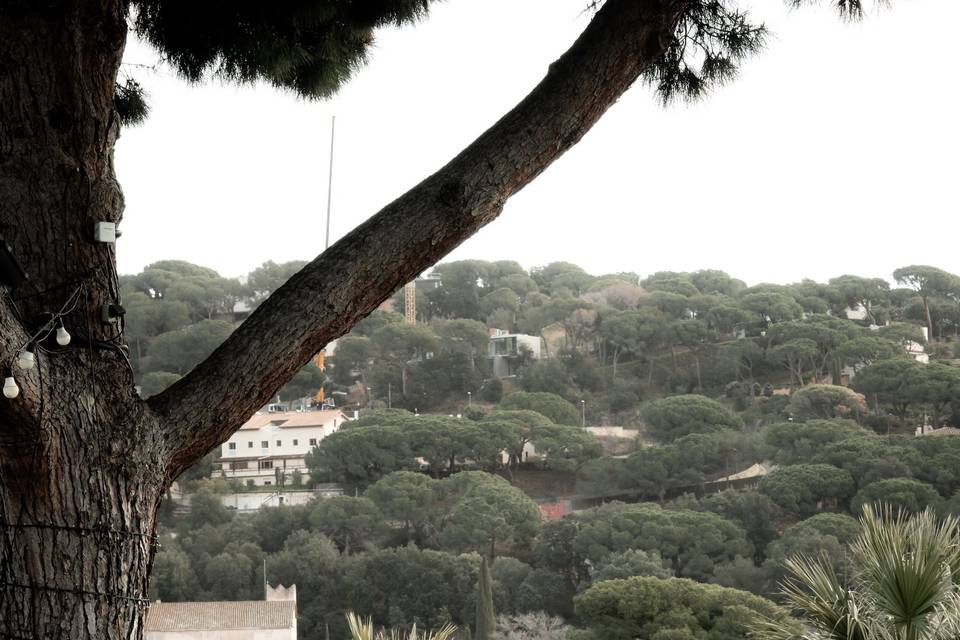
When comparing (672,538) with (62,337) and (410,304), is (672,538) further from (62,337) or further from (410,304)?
(410,304)

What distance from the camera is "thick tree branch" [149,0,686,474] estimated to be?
4.65ft

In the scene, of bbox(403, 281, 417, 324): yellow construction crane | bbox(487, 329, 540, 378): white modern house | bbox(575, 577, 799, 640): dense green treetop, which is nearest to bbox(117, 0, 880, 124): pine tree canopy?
bbox(575, 577, 799, 640): dense green treetop

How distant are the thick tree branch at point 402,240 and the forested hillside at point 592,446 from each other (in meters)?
10.6

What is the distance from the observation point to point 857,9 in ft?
6.44

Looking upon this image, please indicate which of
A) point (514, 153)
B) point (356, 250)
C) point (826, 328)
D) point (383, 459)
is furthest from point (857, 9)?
point (826, 328)

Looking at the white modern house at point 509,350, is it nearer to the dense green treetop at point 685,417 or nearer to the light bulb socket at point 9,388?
the dense green treetop at point 685,417

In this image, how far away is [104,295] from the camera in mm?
1442

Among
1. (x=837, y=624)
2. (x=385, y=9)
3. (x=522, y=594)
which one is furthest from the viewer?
(x=522, y=594)

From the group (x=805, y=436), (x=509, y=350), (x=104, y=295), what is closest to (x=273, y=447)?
(x=509, y=350)

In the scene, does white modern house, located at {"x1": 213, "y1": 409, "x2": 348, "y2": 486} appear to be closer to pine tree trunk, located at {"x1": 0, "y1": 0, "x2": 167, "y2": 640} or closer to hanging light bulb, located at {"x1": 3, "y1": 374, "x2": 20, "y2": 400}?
pine tree trunk, located at {"x1": 0, "y1": 0, "x2": 167, "y2": 640}

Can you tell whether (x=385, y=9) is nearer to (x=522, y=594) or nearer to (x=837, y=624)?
(x=837, y=624)

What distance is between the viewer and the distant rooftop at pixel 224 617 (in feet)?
55.9

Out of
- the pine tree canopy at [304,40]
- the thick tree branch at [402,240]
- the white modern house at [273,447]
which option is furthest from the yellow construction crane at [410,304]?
the thick tree branch at [402,240]

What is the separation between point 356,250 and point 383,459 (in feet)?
99.0
